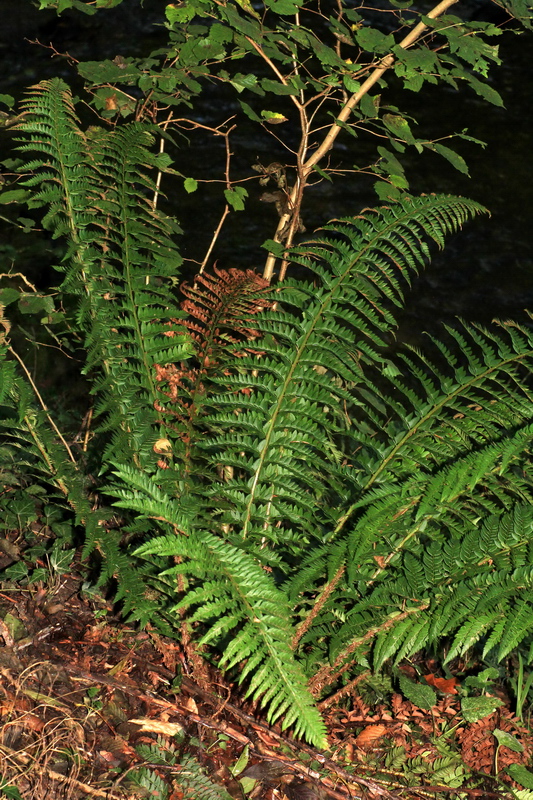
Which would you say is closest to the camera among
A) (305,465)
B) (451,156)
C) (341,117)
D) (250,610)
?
(250,610)

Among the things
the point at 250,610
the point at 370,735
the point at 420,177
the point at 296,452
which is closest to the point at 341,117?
the point at 296,452

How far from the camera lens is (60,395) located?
3465 mm

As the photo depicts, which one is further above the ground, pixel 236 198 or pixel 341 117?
pixel 341 117

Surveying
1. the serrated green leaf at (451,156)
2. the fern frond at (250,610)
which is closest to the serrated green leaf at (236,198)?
the serrated green leaf at (451,156)

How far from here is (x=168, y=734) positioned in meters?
1.64

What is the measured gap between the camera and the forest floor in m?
1.51

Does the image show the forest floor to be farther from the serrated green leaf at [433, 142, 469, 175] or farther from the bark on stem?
the serrated green leaf at [433, 142, 469, 175]

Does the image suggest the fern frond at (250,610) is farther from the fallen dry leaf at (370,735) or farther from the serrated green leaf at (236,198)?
the serrated green leaf at (236,198)

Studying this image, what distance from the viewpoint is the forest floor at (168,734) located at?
4.96 ft

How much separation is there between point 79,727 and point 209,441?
2.00 ft

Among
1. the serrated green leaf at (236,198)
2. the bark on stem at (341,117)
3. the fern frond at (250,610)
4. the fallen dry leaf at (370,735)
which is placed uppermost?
the bark on stem at (341,117)

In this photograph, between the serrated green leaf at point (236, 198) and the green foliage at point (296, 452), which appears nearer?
the green foliage at point (296, 452)

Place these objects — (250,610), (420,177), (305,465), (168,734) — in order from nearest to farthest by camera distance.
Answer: (250,610) → (168,734) → (305,465) → (420,177)

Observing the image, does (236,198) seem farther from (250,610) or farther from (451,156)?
(250,610)
